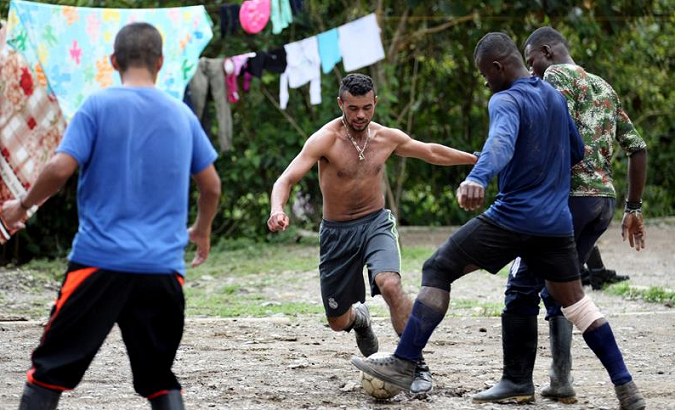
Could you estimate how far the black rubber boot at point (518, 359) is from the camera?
17.8ft

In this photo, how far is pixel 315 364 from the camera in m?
6.43

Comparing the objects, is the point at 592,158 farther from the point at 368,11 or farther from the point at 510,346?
the point at 368,11

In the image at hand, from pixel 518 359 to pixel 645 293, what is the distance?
4.55 meters

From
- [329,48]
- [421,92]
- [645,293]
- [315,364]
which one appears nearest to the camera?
[315,364]

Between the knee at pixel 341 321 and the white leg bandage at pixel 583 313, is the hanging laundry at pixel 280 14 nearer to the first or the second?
the knee at pixel 341 321

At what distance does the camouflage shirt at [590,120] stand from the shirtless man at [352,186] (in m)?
0.74

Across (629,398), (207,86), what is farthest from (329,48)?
(629,398)

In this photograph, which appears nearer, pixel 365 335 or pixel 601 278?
pixel 365 335

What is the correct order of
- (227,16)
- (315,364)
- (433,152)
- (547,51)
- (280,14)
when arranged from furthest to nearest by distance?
(227,16) → (280,14) → (315,364) → (433,152) → (547,51)

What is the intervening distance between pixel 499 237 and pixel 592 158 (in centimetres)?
81

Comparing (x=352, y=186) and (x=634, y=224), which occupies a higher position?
(x=352, y=186)

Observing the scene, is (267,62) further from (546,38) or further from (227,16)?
(546,38)

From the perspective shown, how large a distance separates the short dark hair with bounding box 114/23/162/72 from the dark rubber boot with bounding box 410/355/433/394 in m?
2.26

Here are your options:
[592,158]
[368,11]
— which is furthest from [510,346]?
[368,11]
